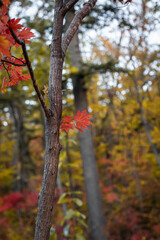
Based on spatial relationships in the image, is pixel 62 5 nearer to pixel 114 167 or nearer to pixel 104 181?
pixel 114 167

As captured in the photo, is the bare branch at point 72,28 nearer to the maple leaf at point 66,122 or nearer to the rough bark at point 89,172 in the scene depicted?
the maple leaf at point 66,122

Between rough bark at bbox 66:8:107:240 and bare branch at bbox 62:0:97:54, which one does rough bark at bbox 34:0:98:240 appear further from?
rough bark at bbox 66:8:107:240

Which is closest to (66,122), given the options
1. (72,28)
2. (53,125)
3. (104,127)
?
(53,125)

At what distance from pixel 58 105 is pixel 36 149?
10.8 m

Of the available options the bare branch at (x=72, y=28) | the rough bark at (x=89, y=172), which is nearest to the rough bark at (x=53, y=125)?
the bare branch at (x=72, y=28)

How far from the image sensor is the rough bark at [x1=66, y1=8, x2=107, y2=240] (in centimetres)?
431

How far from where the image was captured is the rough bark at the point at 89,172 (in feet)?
14.1

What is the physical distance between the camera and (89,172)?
452 cm

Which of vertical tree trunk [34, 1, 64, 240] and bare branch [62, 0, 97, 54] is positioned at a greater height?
bare branch [62, 0, 97, 54]


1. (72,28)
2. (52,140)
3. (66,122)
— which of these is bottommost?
(52,140)

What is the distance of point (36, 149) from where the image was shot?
37.3ft

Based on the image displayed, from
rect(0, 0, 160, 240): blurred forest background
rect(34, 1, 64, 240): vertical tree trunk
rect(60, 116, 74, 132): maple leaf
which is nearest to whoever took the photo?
rect(34, 1, 64, 240): vertical tree trunk

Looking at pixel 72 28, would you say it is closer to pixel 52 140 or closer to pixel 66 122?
pixel 66 122

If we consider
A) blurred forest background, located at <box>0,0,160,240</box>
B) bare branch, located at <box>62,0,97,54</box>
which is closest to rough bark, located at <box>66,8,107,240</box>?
blurred forest background, located at <box>0,0,160,240</box>
